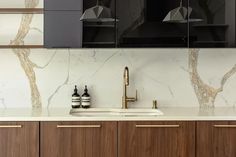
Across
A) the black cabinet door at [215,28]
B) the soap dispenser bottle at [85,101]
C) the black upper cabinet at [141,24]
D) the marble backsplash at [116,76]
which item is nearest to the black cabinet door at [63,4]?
the black upper cabinet at [141,24]

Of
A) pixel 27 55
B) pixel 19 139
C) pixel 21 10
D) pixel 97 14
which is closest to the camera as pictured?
pixel 19 139

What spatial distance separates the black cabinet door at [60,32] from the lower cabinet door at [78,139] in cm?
60

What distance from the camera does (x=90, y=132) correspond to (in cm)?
260

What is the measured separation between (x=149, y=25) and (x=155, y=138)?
2.73ft

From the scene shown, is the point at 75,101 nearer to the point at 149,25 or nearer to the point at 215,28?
the point at 149,25

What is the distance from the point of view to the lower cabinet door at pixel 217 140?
2.64m

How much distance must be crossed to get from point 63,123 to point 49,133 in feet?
0.40

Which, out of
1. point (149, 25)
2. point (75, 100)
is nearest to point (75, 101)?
point (75, 100)

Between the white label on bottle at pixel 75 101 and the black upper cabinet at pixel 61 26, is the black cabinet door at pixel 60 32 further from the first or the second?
the white label on bottle at pixel 75 101

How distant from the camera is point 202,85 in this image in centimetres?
319

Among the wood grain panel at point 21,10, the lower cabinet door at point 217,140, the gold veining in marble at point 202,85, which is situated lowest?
the lower cabinet door at point 217,140

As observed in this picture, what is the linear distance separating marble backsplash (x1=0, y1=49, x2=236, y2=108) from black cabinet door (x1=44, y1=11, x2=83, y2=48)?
339 millimetres

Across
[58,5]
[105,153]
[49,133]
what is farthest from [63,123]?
[58,5]

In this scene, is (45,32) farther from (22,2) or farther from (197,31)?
(197,31)
